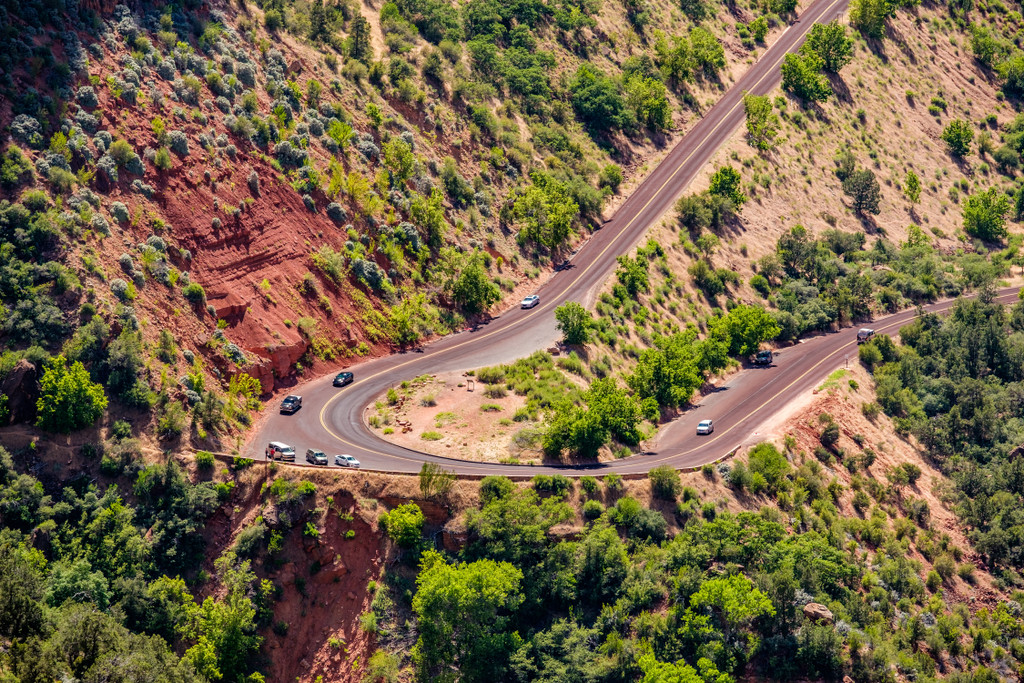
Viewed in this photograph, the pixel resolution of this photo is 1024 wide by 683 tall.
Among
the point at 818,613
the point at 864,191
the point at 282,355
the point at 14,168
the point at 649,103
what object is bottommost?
the point at 818,613

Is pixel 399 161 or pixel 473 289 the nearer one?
pixel 473 289

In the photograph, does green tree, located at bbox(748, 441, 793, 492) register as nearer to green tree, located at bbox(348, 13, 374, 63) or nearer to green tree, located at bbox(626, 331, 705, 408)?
green tree, located at bbox(626, 331, 705, 408)

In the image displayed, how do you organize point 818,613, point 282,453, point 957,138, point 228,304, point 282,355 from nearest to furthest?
1. point 818,613
2. point 282,453
3. point 228,304
4. point 282,355
5. point 957,138

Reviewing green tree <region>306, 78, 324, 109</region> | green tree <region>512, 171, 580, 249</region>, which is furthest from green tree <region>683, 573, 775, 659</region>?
green tree <region>306, 78, 324, 109</region>

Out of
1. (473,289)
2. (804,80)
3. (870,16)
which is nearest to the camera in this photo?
(473,289)

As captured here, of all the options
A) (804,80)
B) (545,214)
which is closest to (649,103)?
(804,80)

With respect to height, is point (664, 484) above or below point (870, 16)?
below

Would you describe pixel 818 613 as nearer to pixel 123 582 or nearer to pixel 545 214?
pixel 123 582
